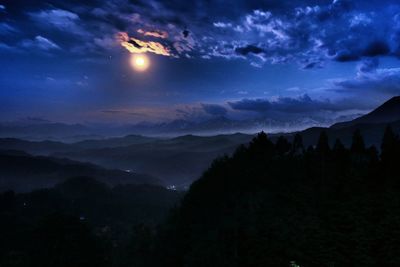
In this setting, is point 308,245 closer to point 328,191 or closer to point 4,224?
point 328,191

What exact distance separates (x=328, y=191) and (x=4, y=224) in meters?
174

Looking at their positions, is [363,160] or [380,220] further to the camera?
[363,160]

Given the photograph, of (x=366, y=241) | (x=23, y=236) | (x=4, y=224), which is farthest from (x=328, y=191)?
(x=4, y=224)

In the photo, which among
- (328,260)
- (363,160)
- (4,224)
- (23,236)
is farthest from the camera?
(4,224)

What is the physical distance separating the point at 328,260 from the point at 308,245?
5.03 metres

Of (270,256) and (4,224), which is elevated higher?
(270,256)

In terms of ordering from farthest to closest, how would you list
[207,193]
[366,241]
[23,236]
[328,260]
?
[23,236] → [207,193] → [366,241] → [328,260]

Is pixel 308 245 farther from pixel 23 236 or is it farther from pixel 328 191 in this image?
pixel 23 236

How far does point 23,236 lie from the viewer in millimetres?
154125

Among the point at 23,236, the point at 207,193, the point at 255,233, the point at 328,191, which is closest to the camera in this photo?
the point at 255,233

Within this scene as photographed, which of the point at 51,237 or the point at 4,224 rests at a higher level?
the point at 51,237

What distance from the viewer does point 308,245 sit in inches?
2295

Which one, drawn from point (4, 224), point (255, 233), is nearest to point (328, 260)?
point (255, 233)

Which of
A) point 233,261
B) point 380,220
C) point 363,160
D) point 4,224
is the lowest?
point 4,224
